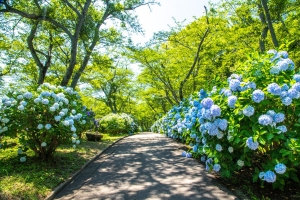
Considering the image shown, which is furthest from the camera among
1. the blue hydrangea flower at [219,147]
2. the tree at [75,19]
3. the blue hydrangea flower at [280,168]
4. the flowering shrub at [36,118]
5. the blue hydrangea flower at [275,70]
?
the tree at [75,19]

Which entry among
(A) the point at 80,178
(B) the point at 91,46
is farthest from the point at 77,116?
(B) the point at 91,46

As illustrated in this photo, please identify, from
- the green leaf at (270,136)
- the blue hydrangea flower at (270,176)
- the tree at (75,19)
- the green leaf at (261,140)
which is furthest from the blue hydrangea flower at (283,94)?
the tree at (75,19)

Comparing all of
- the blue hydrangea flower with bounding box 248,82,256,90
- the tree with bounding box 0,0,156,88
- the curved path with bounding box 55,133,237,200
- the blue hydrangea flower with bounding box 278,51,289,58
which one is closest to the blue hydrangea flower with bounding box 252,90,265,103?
the blue hydrangea flower with bounding box 248,82,256,90

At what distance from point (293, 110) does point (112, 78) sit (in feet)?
97.7

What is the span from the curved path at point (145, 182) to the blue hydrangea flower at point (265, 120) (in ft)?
4.75

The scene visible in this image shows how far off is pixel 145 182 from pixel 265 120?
2.85 meters

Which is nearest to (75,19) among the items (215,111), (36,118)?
(36,118)

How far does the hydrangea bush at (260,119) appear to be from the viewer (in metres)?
3.49

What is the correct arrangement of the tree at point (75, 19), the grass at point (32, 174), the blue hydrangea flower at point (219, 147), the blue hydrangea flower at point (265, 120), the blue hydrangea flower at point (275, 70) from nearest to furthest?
the blue hydrangea flower at point (265, 120)
the blue hydrangea flower at point (275, 70)
the grass at point (32, 174)
the blue hydrangea flower at point (219, 147)
the tree at point (75, 19)

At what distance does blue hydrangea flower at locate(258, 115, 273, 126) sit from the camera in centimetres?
344

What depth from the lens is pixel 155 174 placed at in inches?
224

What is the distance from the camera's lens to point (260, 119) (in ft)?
11.5

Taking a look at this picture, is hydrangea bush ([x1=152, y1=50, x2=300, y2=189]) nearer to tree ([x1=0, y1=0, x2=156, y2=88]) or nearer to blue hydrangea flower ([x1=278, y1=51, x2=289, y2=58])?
blue hydrangea flower ([x1=278, y1=51, x2=289, y2=58])

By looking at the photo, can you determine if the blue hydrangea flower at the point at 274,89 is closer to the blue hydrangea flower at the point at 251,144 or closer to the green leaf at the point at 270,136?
the green leaf at the point at 270,136
